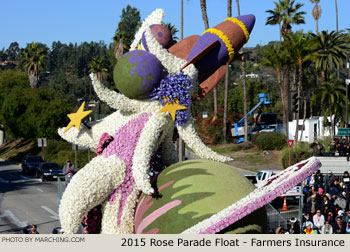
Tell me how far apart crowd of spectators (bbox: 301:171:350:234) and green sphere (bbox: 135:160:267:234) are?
25.2 ft

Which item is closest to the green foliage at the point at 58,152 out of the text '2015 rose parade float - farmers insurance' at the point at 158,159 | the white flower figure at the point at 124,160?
the text '2015 rose parade float - farmers insurance' at the point at 158,159

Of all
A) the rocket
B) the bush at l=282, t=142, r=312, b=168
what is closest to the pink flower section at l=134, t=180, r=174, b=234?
the rocket

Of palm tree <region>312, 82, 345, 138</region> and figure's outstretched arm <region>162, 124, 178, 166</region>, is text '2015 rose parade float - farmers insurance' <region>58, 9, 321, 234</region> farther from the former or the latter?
palm tree <region>312, 82, 345, 138</region>

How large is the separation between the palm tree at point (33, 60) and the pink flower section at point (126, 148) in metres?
59.6

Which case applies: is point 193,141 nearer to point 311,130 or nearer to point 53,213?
point 53,213

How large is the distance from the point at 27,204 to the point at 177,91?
58.2 feet

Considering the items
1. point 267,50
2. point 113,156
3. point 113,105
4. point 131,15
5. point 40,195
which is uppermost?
point 131,15

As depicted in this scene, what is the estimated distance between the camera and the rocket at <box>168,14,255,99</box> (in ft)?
34.9

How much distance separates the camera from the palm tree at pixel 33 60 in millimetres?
67938

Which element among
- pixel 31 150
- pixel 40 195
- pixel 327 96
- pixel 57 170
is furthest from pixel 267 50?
pixel 31 150

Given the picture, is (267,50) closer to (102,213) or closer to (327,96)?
(327,96)

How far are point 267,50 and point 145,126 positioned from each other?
33.5m

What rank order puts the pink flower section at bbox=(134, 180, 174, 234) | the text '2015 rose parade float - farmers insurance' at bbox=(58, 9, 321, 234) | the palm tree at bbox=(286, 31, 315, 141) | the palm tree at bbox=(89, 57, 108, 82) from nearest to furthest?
the text '2015 rose parade float - farmers insurance' at bbox=(58, 9, 321, 234) < the pink flower section at bbox=(134, 180, 174, 234) < the palm tree at bbox=(286, 31, 315, 141) < the palm tree at bbox=(89, 57, 108, 82)

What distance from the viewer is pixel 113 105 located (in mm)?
10641
